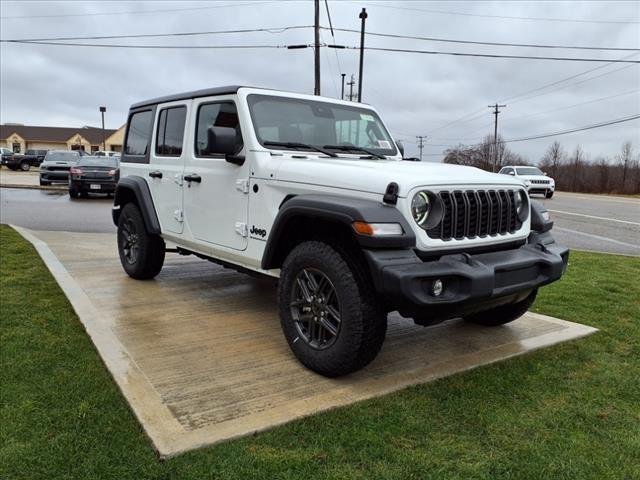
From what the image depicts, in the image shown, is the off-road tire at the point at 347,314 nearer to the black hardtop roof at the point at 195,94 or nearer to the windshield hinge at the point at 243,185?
the windshield hinge at the point at 243,185

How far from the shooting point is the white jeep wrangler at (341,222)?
3209 millimetres

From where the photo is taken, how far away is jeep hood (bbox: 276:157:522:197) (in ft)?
11.0

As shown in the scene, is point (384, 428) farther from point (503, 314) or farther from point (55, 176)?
point (55, 176)

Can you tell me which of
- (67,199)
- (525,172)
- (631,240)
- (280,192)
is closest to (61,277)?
(280,192)

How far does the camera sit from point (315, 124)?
4746 mm

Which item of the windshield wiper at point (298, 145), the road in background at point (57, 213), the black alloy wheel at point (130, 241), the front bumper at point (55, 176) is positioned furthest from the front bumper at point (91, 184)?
the windshield wiper at point (298, 145)

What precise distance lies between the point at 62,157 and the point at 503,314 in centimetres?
2327

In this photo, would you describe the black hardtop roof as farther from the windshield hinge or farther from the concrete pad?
the concrete pad

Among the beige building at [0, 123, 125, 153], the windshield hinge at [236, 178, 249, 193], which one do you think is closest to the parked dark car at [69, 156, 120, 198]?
the windshield hinge at [236, 178, 249, 193]

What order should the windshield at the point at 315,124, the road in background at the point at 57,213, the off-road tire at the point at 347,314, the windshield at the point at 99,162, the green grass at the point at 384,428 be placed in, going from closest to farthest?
the green grass at the point at 384,428
the off-road tire at the point at 347,314
the windshield at the point at 315,124
the road in background at the point at 57,213
the windshield at the point at 99,162

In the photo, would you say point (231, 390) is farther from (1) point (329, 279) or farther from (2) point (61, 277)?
(2) point (61, 277)

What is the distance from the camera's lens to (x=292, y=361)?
3.94 metres

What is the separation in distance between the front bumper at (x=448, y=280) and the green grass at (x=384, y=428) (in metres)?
0.59

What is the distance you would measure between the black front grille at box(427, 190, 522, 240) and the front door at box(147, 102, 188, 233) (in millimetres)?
2786
